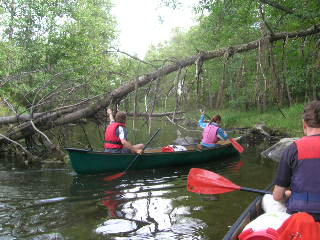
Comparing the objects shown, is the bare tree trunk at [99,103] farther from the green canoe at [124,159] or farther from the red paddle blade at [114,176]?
the red paddle blade at [114,176]

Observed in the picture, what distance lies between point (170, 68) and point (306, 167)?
4.88 m

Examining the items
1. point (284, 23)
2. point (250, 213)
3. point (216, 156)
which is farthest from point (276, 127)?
point (250, 213)

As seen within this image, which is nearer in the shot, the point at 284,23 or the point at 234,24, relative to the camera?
the point at 284,23

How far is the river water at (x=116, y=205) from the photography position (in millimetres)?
4277

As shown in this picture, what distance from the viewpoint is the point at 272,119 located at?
47.6 feet

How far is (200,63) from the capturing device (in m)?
6.65

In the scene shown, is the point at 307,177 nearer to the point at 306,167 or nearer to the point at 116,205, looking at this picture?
the point at 306,167

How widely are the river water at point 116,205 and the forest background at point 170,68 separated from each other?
4.96ft

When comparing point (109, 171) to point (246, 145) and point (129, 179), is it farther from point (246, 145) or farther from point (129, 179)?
point (246, 145)

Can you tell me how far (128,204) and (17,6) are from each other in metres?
13.7

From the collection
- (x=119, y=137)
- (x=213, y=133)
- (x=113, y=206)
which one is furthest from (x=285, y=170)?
(x=213, y=133)

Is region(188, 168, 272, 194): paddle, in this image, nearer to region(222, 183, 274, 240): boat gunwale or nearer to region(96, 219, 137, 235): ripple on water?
region(222, 183, 274, 240): boat gunwale

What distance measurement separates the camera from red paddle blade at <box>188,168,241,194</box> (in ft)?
13.4

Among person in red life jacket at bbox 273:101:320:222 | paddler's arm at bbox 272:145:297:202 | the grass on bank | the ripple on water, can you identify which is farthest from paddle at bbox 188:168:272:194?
the grass on bank
